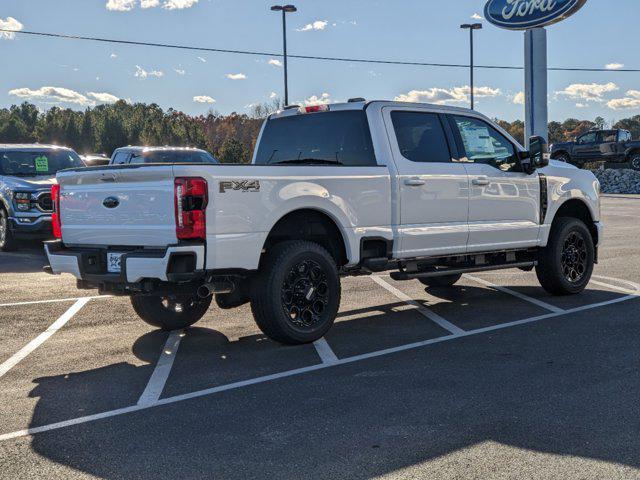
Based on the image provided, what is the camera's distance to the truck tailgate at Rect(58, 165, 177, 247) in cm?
578

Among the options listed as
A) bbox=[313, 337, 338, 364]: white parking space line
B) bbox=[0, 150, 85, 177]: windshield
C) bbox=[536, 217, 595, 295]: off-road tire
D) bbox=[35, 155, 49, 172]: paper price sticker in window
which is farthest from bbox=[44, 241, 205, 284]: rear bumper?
bbox=[35, 155, 49, 172]: paper price sticker in window

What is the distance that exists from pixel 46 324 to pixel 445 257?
3894 millimetres

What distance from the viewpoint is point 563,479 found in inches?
143

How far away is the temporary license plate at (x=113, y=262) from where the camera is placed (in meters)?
6.04

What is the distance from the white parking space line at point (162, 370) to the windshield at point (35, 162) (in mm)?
8914

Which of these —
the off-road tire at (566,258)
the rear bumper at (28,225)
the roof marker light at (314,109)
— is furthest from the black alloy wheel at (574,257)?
the rear bumper at (28,225)

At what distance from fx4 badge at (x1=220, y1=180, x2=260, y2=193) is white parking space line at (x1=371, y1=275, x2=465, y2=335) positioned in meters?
2.26

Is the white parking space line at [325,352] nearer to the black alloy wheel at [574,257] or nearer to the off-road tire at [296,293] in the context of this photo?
the off-road tire at [296,293]

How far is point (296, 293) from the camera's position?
6434mm

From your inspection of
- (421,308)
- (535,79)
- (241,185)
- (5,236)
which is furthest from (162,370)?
(535,79)

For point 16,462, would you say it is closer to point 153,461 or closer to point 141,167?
point 153,461

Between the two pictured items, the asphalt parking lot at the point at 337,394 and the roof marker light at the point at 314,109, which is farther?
the roof marker light at the point at 314,109

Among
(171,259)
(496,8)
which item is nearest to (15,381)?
(171,259)

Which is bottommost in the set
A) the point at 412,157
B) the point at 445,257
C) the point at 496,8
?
the point at 445,257
